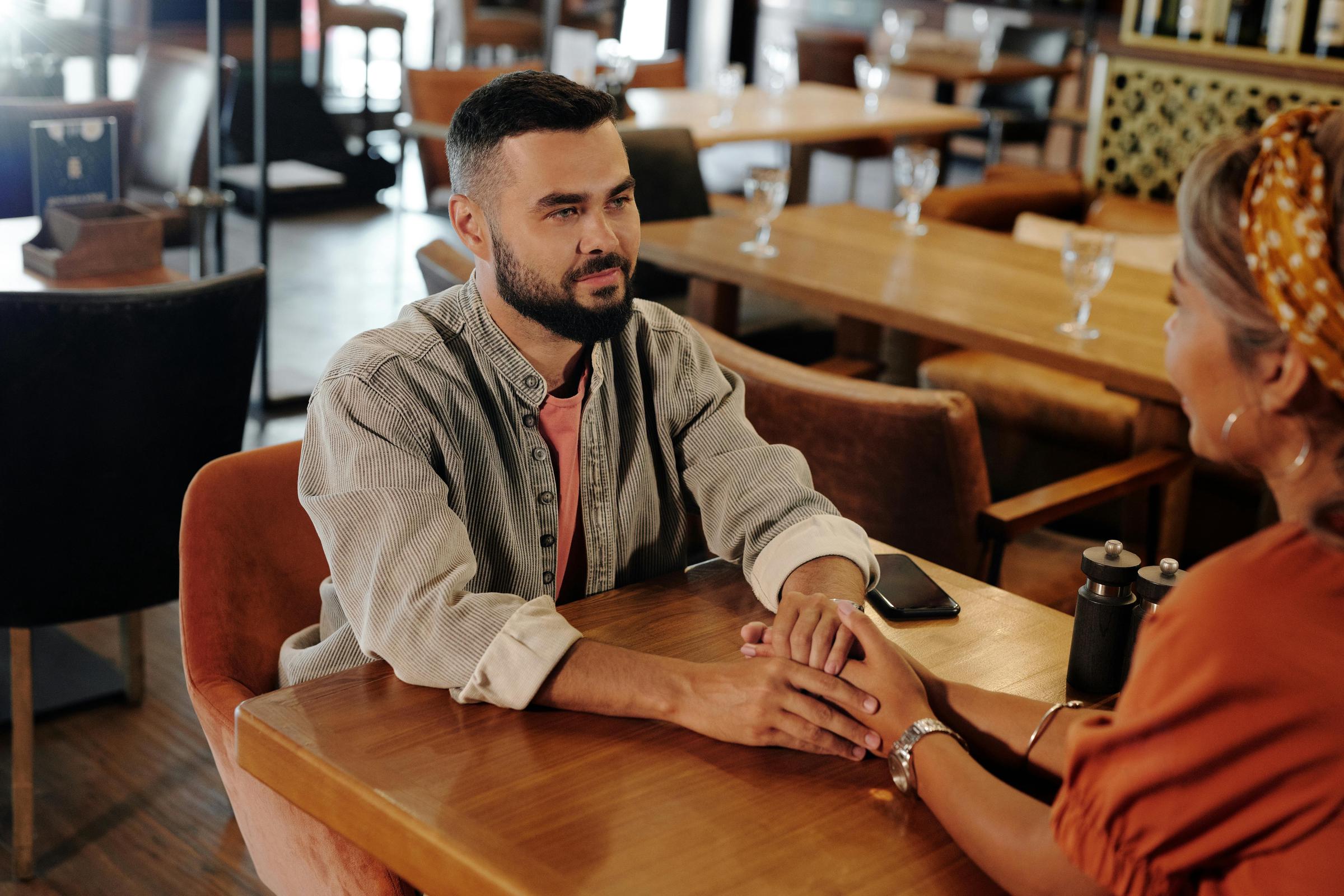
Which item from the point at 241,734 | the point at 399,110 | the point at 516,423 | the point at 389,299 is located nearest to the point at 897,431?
the point at 516,423

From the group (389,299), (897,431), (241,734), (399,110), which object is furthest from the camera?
(399,110)

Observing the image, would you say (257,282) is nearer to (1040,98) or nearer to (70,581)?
(70,581)

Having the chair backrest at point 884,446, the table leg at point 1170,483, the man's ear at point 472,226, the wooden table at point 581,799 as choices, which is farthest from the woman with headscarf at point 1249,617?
the table leg at point 1170,483

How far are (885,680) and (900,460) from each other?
90 cm

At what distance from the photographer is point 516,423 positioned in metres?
1.51

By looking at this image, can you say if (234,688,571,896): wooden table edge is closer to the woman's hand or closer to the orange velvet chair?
the orange velvet chair

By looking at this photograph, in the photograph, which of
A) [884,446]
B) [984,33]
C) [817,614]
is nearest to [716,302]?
[884,446]

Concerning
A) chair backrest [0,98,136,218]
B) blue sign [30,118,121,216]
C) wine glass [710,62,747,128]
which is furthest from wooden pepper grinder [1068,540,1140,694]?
wine glass [710,62,747,128]

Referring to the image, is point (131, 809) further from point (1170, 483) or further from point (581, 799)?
point (1170, 483)

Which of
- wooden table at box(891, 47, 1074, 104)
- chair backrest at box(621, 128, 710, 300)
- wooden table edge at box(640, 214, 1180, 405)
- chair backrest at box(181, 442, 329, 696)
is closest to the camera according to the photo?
chair backrest at box(181, 442, 329, 696)

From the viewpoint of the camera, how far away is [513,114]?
4.80 feet

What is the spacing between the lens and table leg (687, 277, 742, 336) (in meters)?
3.39

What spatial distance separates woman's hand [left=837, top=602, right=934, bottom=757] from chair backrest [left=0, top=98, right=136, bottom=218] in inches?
114

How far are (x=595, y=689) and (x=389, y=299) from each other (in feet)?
14.7
